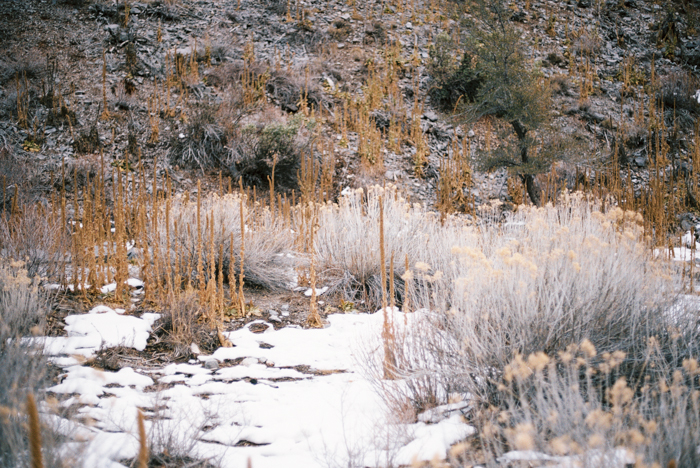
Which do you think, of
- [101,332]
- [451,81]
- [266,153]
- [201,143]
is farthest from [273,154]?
[101,332]

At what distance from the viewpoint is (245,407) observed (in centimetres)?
203

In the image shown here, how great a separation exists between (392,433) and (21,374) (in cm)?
155

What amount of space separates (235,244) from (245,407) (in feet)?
8.10

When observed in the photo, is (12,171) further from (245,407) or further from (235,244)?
(245,407)

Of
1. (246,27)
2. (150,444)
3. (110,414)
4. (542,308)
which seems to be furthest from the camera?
(246,27)

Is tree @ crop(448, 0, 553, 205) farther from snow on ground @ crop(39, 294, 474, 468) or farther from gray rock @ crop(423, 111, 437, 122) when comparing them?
Result: snow on ground @ crop(39, 294, 474, 468)

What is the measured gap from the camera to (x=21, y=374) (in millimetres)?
1603

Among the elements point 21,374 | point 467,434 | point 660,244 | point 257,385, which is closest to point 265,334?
point 257,385

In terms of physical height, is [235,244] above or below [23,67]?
below

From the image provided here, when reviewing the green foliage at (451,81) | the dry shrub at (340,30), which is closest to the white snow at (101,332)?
the green foliage at (451,81)

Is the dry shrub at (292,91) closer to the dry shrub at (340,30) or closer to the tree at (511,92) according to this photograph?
the dry shrub at (340,30)

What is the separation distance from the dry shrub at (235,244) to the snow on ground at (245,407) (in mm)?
1133

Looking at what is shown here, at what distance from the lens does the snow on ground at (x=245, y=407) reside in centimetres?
157

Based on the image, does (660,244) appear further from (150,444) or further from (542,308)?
(150,444)
